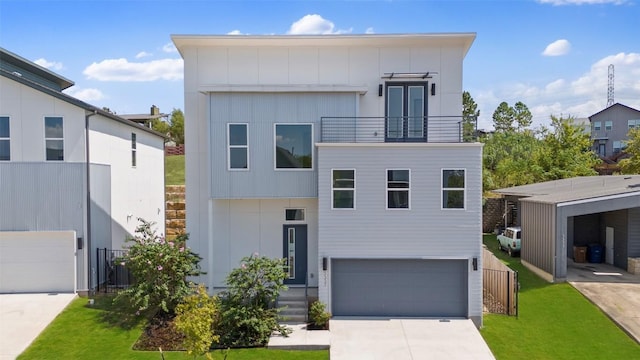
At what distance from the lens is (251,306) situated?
495 inches

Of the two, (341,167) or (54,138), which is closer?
(341,167)

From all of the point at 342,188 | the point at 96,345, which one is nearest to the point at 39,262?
the point at 96,345

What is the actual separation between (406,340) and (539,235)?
9.43 m

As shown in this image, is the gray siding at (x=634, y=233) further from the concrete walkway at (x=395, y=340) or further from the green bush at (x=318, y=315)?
the green bush at (x=318, y=315)

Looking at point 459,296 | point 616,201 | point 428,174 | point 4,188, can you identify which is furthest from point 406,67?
point 4,188

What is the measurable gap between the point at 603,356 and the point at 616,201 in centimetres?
775

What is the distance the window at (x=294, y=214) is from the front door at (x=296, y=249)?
284 mm

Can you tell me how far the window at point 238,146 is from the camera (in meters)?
14.4

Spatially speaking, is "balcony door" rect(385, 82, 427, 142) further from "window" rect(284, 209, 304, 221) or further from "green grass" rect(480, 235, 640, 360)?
"green grass" rect(480, 235, 640, 360)

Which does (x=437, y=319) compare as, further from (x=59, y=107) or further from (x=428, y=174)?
(x=59, y=107)

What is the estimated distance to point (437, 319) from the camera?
13.9 metres

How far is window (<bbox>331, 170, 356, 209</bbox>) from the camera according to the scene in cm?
1387

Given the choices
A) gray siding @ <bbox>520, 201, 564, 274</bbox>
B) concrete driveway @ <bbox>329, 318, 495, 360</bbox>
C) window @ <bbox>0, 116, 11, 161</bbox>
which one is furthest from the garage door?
window @ <bbox>0, 116, 11, 161</bbox>

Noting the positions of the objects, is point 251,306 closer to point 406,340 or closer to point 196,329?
point 196,329
